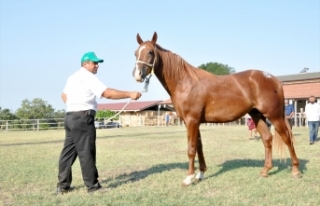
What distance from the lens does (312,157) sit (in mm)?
9406

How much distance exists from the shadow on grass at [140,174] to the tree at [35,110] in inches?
2049

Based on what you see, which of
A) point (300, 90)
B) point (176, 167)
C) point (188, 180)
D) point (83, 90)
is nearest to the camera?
point (83, 90)

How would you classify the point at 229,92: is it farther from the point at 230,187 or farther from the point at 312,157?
the point at 312,157

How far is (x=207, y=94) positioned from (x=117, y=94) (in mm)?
1877

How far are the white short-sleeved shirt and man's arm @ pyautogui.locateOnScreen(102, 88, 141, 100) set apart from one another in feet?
0.25

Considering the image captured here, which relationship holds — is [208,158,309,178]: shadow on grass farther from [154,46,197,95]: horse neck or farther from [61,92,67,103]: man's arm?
[61,92,67,103]: man's arm

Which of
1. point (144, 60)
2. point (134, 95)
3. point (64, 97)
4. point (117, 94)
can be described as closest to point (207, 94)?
point (144, 60)

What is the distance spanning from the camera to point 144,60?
6152 millimetres

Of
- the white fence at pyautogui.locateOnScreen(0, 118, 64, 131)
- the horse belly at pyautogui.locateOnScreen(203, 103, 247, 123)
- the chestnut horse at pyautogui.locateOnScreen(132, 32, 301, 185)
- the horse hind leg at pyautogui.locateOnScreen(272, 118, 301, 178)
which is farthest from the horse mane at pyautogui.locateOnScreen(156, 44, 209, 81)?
the white fence at pyautogui.locateOnScreen(0, 118, 64, 131)

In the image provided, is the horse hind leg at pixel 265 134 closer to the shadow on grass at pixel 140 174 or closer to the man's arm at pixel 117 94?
the shadow on grass at pixel 140 174

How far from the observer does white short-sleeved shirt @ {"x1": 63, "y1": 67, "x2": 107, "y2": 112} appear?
5531mm

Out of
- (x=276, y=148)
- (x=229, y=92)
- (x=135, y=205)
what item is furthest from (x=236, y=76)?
(x=135, y=205)

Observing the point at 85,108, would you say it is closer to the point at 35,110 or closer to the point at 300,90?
the point at 300,90

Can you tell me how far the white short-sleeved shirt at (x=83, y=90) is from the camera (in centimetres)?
553
